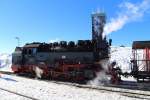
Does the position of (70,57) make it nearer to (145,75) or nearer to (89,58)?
(89,58)

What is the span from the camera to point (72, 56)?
23.5 metres

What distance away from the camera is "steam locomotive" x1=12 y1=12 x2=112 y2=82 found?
72.5ft

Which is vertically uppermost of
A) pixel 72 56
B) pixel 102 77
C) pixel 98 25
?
pixel 98 25

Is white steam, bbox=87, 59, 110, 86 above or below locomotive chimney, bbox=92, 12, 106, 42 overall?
below

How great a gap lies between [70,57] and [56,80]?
2406 mm

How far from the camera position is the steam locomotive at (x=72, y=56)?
22.1 m

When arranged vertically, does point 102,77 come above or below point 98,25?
below

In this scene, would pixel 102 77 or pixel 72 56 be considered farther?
pixel 72 56

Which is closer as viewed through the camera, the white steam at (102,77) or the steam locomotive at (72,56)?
the white steam at (102,77)

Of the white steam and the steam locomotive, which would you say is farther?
the steam locomotive

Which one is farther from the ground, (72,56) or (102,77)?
(72,56)

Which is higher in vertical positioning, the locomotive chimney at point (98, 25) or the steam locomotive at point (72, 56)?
the locomotive chimney at point (98, 25)

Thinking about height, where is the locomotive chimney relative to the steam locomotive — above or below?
above

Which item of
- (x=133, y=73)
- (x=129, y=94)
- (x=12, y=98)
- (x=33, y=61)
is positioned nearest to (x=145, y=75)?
(x=133, y=73)
